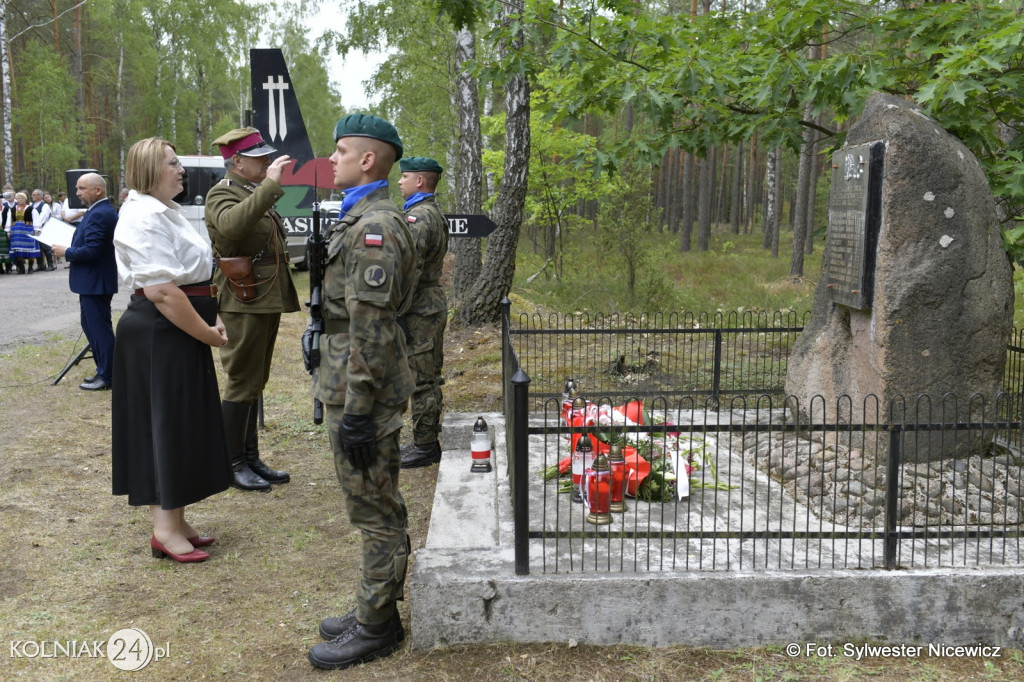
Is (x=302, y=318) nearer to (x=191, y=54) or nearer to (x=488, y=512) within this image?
(x=488, y=512)

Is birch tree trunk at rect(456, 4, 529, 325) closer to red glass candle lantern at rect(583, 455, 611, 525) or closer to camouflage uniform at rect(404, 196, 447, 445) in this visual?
camouflage uniform at rect(404, 196, 447, 445)

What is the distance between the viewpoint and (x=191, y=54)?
3534 cm

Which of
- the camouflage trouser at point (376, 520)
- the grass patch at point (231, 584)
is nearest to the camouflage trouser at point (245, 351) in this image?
the grass patch at point (231, 584)

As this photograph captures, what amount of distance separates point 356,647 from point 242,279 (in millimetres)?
2718

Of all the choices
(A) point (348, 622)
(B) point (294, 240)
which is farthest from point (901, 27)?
(B) point (294, 240)

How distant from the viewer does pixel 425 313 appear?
6027mm

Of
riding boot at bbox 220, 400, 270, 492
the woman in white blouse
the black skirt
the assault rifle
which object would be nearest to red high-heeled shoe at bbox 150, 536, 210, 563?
the woman in white blouse

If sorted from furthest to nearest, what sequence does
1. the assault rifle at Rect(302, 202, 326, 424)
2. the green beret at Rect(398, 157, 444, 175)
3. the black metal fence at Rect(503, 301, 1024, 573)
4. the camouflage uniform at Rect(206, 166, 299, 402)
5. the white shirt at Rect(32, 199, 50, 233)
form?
the white shirt at Rect(32, 199, 50, 233), the green beret at Rect(398, 157, 444, 175), the camouflage uniform at Rect(206, 166, 299, 402), the black metal fence at Rect(503, 301, 1024, 573), the assault rifle at Rect(302, 202, 326, 424)

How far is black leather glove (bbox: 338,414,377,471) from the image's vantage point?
331 cm

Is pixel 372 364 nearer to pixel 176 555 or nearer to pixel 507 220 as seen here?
pixel 176 555

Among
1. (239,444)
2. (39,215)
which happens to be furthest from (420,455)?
(39,215)

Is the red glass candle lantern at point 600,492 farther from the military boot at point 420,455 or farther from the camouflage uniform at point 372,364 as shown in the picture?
the military boot at point 420,455

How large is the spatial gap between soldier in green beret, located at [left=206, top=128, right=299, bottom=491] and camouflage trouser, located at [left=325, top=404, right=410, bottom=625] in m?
2.07

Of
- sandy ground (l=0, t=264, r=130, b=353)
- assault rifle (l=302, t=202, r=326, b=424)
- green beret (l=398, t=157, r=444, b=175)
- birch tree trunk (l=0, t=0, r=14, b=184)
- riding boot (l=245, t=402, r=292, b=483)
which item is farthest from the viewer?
birch tree trunk (l=0, t=0, r=14, b=184)
